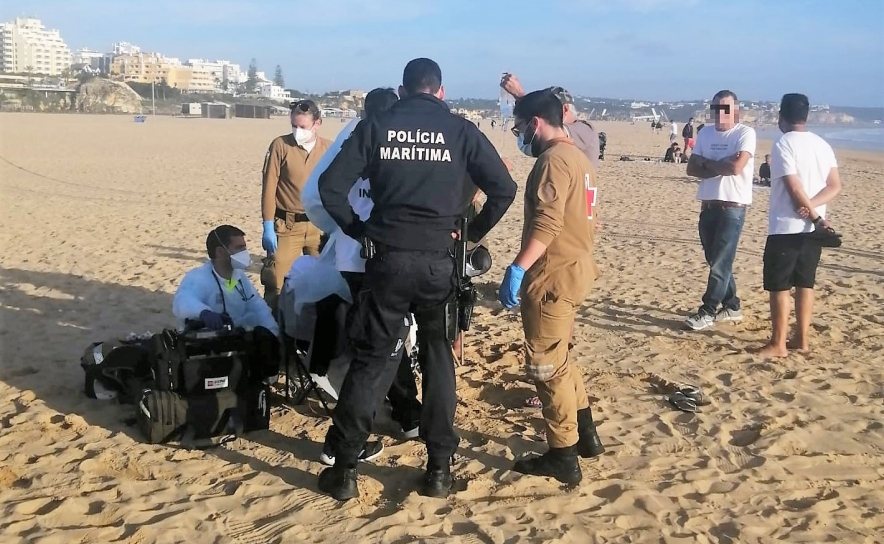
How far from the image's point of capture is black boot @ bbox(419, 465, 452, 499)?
377cm

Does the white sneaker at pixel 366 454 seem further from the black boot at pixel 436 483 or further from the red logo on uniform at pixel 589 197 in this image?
the red logo on uniform at pixel 589 197

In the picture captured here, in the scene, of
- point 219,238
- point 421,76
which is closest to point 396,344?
point 421,76

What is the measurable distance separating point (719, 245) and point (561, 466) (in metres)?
3.56

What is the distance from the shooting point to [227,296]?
4996mm

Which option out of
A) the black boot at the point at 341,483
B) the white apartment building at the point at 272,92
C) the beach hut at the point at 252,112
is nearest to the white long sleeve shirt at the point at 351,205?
the black boot at the point at 341,483

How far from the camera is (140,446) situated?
14.2 feet

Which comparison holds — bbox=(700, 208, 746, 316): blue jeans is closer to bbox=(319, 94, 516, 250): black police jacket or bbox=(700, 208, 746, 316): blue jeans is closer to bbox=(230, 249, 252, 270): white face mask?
bbox=(319, 94, 516, 250): black police jacket

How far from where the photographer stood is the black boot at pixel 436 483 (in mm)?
3770

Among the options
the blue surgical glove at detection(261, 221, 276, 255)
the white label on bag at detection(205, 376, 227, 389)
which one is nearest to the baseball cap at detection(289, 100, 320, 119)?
the blue surgical glove at detection(261, 221, 276, 255)

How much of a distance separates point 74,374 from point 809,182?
19.1 ft

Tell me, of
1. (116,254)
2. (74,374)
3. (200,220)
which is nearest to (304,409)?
(74,374)

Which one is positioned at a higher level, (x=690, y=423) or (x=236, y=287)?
(x=236, y=287)

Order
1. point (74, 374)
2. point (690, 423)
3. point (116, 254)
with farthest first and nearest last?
point (116, 254)
point (74, 374)
point (690, 423)

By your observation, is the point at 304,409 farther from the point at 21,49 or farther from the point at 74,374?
the point at 21,49
